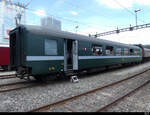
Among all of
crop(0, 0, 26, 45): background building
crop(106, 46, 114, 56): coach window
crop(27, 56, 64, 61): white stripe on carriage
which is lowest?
crop(27, 56, 64, 61): white stripe on carriage

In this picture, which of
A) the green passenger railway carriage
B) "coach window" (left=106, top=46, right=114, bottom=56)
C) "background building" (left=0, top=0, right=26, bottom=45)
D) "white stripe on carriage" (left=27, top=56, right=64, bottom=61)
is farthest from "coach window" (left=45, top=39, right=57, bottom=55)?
"background building" (left=0, top=0, right=26, bottom=45)

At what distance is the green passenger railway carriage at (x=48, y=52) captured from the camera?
18.3 feet

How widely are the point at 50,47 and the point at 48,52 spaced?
307 mm

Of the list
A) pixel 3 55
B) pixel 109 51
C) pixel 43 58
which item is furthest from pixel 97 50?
pixel 3 55

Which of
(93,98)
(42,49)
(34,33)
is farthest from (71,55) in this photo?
(93,98)

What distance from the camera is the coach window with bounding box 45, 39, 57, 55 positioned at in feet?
20.1

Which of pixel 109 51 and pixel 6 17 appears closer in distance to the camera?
pixel 109 51

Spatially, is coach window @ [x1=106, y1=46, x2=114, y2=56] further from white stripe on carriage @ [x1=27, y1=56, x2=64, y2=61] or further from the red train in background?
the red train in background

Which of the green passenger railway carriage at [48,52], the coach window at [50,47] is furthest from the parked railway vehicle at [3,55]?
the coach window at [50,47]

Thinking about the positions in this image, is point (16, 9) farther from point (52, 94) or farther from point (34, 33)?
point (52, 94)

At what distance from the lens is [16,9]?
1126 inches

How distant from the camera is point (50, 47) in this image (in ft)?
20.7

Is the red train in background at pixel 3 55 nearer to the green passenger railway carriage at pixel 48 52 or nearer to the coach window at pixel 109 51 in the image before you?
the green passenger railway carriage at pixel 48 52

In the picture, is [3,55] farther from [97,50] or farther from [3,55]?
[97,50]
